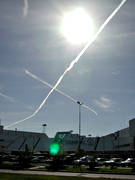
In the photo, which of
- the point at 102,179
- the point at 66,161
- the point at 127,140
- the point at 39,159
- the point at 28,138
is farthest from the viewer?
the point at 28,138

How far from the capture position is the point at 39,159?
48312 mm

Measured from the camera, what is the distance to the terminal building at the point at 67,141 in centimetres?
8000

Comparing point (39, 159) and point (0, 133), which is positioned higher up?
point (0, 133)

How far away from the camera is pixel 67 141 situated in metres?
86.9

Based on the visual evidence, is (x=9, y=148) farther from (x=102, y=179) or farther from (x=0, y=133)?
(x=102, y=179)

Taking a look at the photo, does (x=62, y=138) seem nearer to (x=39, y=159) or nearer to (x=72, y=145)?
(x=72, y=145)

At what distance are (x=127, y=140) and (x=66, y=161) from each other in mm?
39618

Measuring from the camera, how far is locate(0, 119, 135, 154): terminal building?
8000 cm

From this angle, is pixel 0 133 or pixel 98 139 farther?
pixel 0 133

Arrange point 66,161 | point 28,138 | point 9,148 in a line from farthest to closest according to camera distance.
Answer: point 28,138 < point 9,148 < point 66,161

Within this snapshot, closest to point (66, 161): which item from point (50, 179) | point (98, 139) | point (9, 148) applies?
point (50, 179)

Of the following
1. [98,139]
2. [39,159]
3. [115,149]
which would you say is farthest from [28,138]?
[39,159]

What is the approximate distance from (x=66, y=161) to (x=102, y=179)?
78.1ft

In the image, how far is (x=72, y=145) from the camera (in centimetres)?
8612
